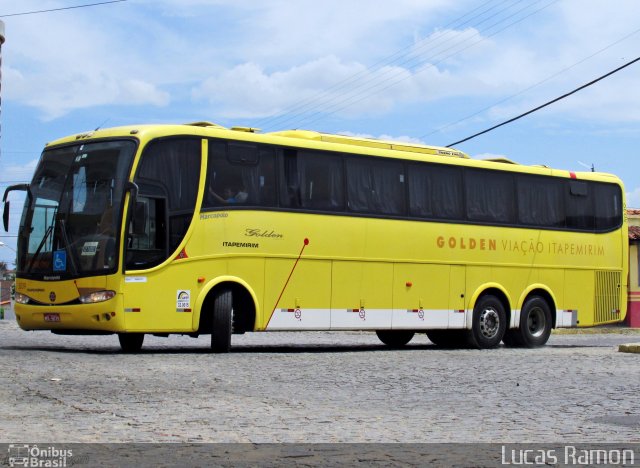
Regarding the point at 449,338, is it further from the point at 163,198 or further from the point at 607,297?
the point at 163,198

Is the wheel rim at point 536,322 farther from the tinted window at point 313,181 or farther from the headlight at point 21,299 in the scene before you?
the headlight at point 21,299

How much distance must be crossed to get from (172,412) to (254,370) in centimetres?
460

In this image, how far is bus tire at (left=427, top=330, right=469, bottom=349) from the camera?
21998mm

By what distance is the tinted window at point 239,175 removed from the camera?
1759cm

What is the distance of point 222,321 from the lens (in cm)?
1736

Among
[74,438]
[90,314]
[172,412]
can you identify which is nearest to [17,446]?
[74,438]

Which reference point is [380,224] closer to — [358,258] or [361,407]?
[358,258]

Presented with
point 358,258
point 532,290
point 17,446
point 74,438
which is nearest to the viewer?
point 17,446

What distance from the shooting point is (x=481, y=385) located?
12859mm

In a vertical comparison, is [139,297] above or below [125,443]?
above

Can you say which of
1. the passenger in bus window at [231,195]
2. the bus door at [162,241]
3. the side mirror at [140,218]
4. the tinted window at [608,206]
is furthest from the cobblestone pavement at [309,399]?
the tinted window at [608,206]

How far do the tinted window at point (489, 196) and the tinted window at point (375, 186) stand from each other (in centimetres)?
191

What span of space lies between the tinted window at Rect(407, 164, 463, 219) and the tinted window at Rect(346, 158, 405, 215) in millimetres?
321

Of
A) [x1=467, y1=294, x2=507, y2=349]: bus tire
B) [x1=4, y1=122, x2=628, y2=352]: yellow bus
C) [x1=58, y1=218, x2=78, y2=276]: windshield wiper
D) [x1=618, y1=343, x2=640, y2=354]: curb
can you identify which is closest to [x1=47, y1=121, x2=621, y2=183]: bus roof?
[x1=4, y1=122, x2=628, y2=352]: yellow bus
